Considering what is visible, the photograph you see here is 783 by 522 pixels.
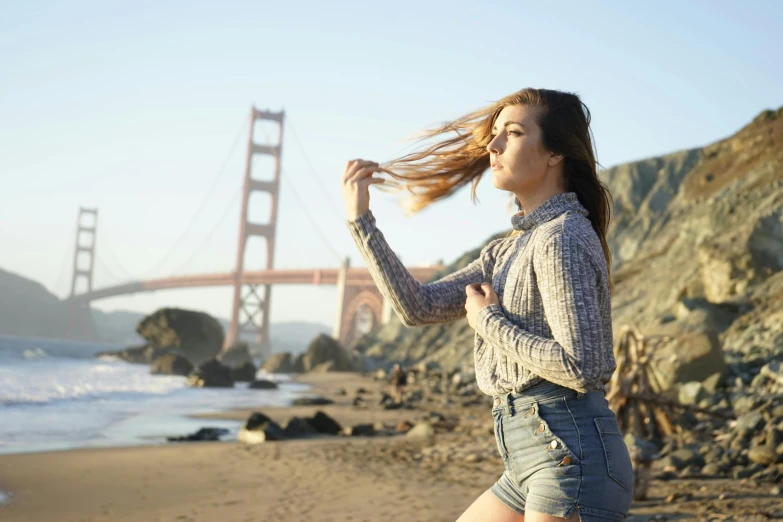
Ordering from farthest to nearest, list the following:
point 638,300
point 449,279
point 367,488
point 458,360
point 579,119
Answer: point 458,360, point 638,300, point 367,488, point 449,279, point 579,119

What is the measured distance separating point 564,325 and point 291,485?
208 inches

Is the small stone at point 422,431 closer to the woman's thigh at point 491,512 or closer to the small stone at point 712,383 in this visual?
the small stone at point 712,383

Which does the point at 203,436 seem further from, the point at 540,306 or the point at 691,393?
the point at 540,306

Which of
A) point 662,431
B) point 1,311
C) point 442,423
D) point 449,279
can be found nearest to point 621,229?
point 442,423

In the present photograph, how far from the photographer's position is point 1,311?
81.9 metres

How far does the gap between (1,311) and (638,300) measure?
256 feet

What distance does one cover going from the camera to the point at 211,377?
2097cm

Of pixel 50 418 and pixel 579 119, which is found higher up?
pixel 579 119

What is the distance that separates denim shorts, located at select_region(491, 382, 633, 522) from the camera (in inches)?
61.4

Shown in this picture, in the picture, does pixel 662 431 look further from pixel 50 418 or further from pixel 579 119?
pixel 50 418

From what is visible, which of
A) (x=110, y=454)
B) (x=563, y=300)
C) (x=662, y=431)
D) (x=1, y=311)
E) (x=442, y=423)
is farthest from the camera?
(x=1, y=311)

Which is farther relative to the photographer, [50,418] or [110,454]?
[50,418]

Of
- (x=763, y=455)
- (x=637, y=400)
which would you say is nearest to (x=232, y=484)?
(x=637, y=400)

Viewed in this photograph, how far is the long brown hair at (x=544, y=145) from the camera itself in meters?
1.82
